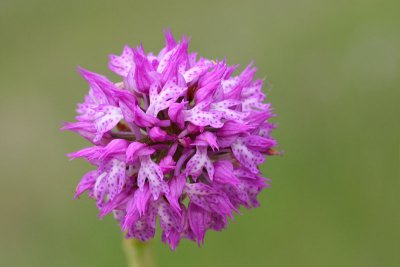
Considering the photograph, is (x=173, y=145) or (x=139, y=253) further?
(x=139, y=253)

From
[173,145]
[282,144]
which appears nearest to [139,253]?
[173,145]

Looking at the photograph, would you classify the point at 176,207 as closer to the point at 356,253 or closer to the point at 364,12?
the point at 356,253

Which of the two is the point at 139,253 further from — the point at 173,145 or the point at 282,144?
the point at 282,144

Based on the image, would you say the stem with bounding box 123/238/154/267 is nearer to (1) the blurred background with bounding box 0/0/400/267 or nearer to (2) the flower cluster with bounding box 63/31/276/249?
(2) the flower cluster with bounding box 63/31/276/249

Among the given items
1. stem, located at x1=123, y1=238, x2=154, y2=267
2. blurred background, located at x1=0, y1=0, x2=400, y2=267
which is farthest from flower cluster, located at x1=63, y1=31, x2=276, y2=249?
blurred background, located at x1=0, y1=0, x2=400, y2=267

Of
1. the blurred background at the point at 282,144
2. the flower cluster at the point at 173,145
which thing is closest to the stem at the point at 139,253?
the flower cluster at the point at 173,145

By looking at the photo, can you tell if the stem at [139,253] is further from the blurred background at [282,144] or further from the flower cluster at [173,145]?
the blurred background at [282,144]
